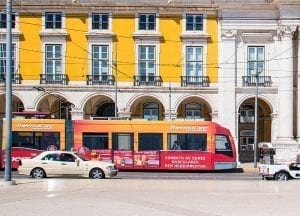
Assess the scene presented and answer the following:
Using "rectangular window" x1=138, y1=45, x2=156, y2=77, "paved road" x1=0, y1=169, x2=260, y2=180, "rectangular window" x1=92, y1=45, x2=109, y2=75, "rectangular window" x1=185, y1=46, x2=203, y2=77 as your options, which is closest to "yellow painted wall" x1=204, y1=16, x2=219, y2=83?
"rectangular window" x1=185, y1=46, x2=203, y2=77

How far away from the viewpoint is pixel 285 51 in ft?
169

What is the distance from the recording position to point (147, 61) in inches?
2095

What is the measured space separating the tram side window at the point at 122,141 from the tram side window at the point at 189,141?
91.6 inches

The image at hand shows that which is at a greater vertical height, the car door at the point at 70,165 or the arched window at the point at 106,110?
the arched window at the point at 106,110

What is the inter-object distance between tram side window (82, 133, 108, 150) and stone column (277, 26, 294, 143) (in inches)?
713

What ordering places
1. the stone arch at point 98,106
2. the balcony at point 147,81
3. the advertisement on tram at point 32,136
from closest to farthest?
the advertisement on tram at point 32,136 < the stone arch at point 98,106 < the balcony at point 147,81

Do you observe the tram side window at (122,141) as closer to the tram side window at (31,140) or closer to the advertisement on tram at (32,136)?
the advertisement on tram at (32,136)

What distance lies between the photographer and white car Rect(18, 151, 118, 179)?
3016cm

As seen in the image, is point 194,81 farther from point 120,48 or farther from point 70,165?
point 70,165

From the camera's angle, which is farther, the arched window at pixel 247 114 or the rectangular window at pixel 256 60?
the arched window at pixel 247 114

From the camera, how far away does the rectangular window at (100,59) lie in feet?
174

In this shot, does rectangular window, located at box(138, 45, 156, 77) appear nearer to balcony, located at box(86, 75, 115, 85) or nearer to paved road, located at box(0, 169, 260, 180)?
balcony, located at box(86, 75, 115, 85)

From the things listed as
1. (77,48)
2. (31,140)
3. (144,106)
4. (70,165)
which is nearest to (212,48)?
→ (144,106)

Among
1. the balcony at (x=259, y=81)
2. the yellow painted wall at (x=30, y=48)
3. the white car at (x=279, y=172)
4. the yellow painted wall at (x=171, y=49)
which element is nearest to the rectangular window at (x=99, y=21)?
the yellow painted wall at (x=30, y=48)
